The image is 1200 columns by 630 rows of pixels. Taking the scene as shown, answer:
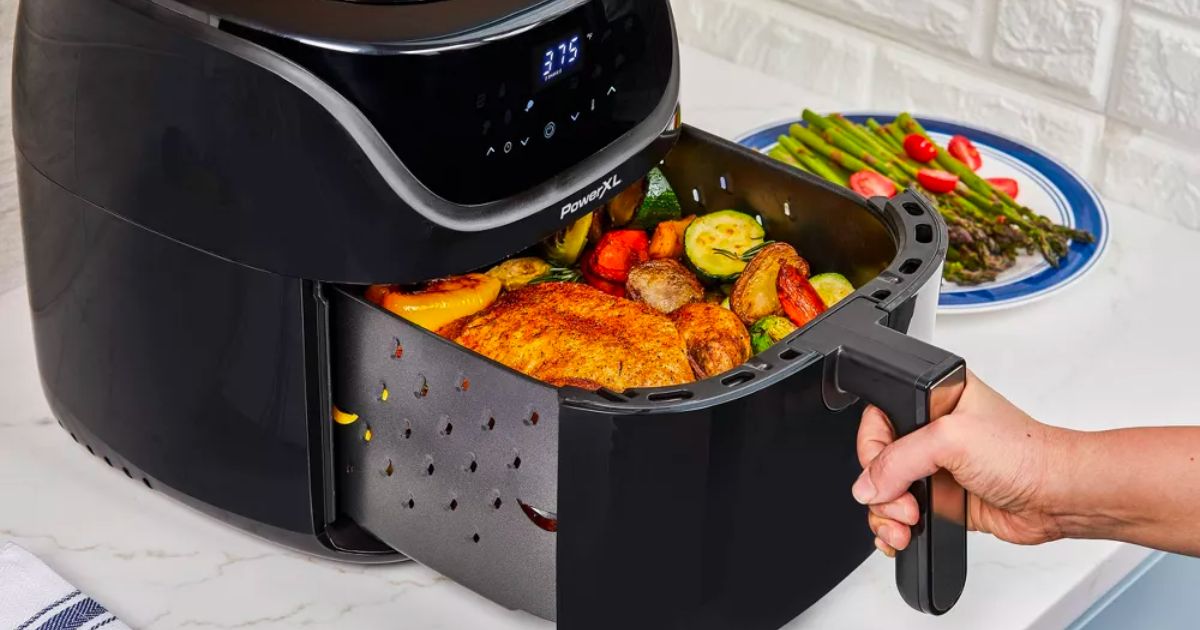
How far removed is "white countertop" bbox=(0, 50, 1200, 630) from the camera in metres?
1.05

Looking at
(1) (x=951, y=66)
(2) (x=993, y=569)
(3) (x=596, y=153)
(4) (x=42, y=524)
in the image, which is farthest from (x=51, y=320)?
(1) (x=951, y=66)

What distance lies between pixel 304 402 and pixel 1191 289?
0.88m

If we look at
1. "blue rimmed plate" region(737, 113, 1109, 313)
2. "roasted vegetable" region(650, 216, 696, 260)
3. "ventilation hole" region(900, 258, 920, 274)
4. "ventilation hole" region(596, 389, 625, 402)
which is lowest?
"blue rimmed plate" region(737, 113, 1109, 313)

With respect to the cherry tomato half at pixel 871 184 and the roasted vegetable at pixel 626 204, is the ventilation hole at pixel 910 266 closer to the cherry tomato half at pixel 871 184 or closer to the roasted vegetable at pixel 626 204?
the roasted vegetable at pixel 626 204

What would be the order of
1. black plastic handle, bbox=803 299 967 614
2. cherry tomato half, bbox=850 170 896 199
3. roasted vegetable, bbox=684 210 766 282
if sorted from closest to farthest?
black plastic handle, bbox=803 299 967 614, roasted vegetable, bbox=684 210 766 282, cherry tomato half, bbox=850 170 896 199

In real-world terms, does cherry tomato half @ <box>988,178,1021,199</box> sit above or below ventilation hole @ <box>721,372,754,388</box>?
below

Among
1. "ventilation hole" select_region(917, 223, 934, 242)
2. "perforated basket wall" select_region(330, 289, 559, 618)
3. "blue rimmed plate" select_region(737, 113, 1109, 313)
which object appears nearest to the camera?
"perforated basket wall" select_region(330, 289, 559, 618)

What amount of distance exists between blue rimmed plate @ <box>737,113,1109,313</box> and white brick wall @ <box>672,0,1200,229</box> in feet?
0.37

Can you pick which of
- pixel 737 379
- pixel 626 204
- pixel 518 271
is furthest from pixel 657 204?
pixel 737 379

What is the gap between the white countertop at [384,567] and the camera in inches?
41.4

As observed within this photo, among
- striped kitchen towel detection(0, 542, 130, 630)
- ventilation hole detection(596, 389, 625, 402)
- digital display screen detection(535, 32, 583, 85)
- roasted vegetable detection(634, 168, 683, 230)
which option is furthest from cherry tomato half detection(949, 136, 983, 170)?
striped kitchen towel detection(0, 542, 130, 630)

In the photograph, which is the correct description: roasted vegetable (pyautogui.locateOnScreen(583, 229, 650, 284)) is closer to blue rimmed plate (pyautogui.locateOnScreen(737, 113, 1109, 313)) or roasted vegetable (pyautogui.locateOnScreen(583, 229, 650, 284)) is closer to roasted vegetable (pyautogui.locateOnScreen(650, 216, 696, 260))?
roasted vegetable (pyautogui.locateOnScreen(650, 216, 696, 260))

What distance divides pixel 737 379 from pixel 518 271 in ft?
1.00

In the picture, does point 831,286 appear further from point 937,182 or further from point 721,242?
point 937,182
